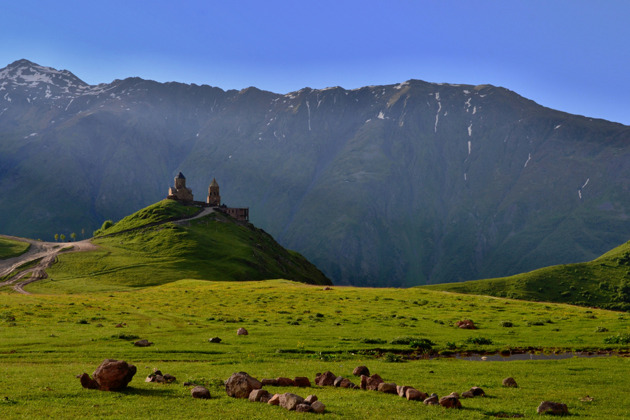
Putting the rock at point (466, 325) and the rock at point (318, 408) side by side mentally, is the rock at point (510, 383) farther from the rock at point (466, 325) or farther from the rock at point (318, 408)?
the rock at point (466, 325)

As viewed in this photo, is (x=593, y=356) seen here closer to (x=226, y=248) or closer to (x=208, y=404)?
(x=208, y=404)

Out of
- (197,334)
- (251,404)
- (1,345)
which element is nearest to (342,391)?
(251,404)

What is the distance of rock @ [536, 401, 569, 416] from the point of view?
23.1 meters

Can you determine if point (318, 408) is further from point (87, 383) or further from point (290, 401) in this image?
point (87, 383)

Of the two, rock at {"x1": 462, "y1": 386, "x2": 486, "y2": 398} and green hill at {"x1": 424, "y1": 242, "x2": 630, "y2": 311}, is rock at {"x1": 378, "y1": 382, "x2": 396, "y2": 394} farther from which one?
green hill at {"x1": 424, "y1": 242, "x2": 630, "y2": 311}

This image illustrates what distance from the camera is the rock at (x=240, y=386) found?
24562mm

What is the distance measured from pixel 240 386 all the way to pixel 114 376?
6496mm

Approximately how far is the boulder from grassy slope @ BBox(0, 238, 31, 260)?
572ft

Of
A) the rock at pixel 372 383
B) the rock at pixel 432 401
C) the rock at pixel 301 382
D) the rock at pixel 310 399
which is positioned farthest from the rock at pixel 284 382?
the rock at pixel 432 401

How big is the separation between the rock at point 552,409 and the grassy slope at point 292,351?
553 mm

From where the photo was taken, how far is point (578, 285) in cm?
18012

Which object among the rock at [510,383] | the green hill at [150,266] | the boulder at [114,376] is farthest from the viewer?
the green hill at [150,266]

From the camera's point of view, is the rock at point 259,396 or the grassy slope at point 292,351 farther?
the rock at point 259,396

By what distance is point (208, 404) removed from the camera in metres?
23.2
